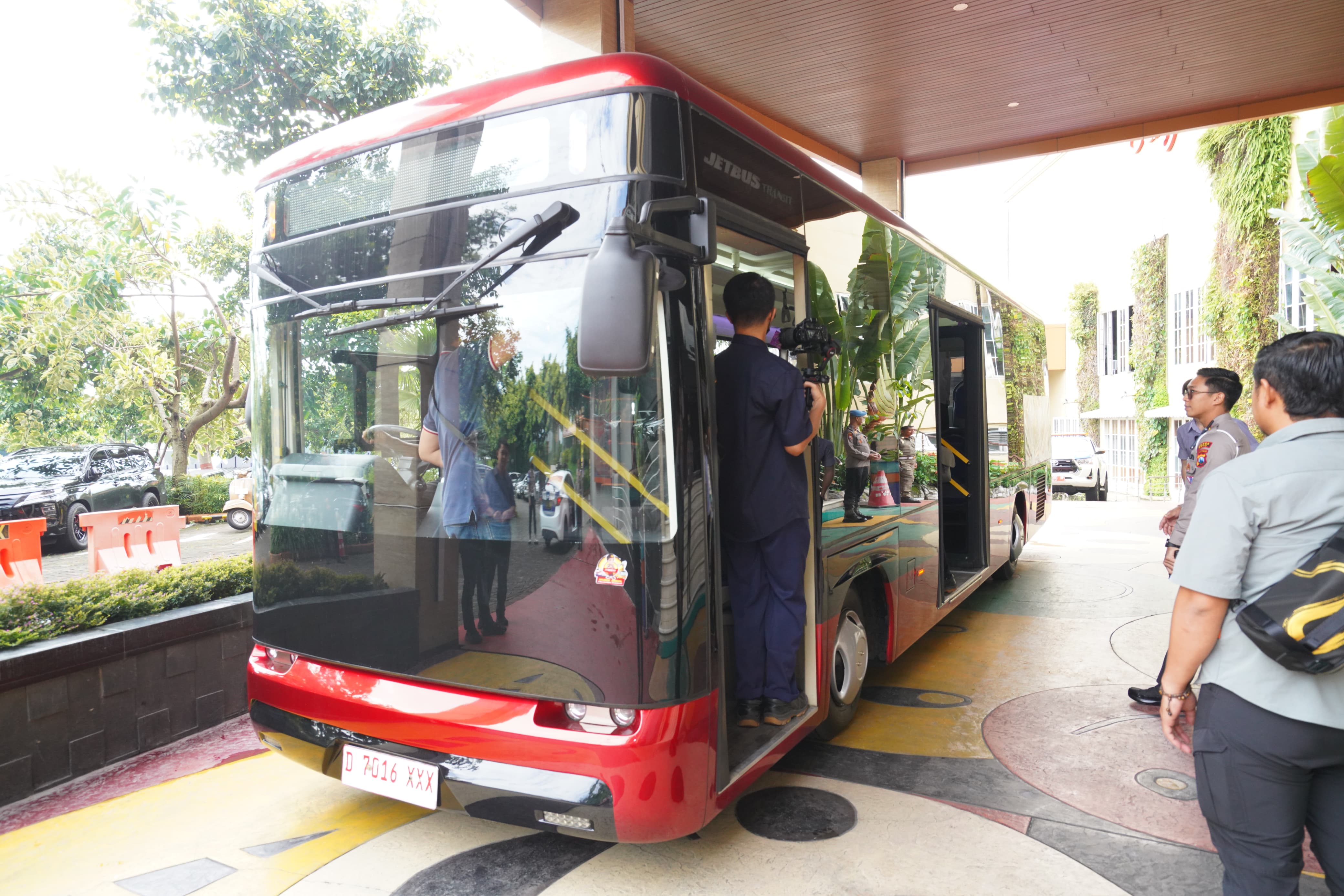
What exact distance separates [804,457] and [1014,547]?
20.8 ft

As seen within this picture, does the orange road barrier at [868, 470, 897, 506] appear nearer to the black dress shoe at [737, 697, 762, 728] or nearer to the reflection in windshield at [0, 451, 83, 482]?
the black dress shoe at [737, 697, 762, 728]

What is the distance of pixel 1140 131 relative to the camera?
10.8 metres

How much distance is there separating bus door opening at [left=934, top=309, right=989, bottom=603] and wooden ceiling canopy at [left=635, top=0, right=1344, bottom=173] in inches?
121

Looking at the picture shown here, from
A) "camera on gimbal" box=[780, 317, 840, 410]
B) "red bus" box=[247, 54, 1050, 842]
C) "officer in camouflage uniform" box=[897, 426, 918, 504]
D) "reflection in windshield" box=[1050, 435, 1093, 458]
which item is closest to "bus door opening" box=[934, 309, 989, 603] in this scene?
"officer in camouflage uniform" box=[897, 426, 918, 504]

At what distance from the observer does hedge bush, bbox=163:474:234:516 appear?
618 inches

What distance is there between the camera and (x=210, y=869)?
321cm

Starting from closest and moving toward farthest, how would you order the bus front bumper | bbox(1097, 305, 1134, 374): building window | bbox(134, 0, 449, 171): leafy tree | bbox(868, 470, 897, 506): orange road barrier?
the bus front bumper
bbox(868, 470, 897, 506): orange road barrier
bbox(134, 0, 449, 171): leafy tree
bbox(1097, 305, 1134, 374): building window

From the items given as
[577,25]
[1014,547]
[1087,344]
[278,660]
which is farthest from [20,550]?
[1087,344]

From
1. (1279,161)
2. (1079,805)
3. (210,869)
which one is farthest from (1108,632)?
(1279,161)

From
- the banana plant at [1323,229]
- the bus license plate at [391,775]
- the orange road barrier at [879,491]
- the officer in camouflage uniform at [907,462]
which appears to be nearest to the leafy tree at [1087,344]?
the banana plant at [1323,229]

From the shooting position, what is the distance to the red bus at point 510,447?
8.82 feet

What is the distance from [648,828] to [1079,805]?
227 cm

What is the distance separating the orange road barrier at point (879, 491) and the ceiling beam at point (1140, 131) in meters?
8.55

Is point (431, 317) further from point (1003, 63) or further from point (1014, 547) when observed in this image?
point (1003, 63)
